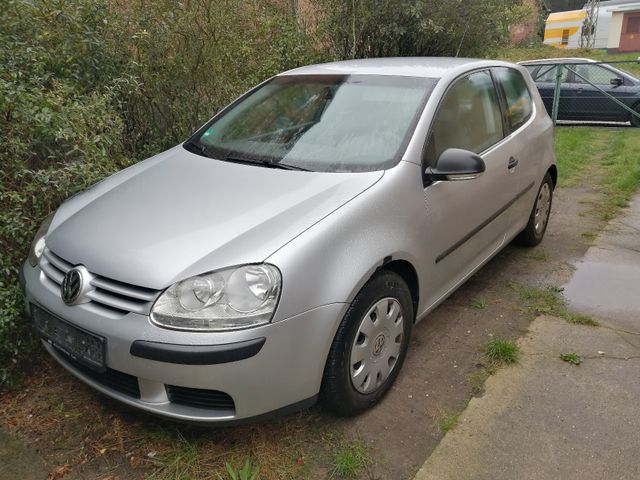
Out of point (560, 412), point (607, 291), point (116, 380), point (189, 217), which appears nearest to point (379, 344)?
point (560, 412)

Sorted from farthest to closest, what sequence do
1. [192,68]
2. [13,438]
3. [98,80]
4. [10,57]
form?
[192,68] → [98,80] → [10,57] → [13,438]

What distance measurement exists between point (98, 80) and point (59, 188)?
1411 mm

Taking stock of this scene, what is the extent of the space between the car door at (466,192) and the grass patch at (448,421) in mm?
640

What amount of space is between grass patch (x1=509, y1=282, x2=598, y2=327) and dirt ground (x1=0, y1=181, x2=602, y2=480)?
436 millimetres

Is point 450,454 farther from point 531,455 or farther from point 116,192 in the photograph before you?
point 116,192

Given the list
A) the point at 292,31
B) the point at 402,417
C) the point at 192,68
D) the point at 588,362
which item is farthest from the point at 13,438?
the point at 292,31

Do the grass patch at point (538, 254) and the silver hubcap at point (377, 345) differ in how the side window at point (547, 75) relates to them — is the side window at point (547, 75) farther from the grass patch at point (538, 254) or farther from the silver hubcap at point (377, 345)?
the silver hubcap at point (377, 345)

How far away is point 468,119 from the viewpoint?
129 inches

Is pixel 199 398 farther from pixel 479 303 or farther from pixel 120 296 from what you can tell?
pixel 479 303

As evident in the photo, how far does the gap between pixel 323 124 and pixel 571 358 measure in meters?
1.85

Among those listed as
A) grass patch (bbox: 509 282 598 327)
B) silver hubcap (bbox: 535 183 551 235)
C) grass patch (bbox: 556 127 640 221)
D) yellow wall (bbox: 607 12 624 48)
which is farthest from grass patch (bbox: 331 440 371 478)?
yellow wall (bbox: 607 12 624 48)

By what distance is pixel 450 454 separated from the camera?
230cm

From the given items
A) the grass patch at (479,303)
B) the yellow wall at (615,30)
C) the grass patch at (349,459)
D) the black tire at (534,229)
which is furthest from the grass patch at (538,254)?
the yellow wall at (615,30)

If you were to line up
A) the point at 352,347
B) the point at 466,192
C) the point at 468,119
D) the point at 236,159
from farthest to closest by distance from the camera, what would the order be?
the point at 468,119 < the point at 466,192 < the point at 236,159 < the point at 352,347
